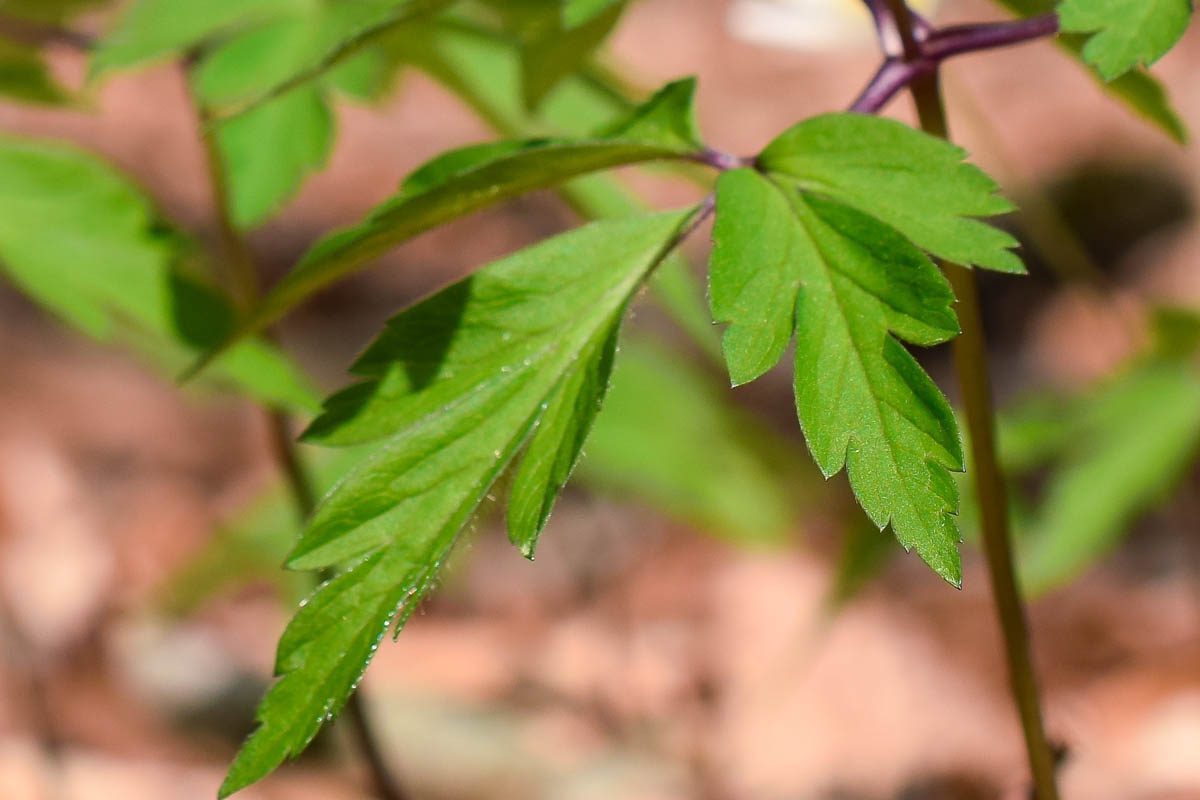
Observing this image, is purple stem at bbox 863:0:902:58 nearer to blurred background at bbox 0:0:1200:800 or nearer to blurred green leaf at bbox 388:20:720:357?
blurred green leaf at bbox 388:20:720:357

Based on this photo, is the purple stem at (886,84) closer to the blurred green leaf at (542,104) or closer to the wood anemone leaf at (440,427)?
the wood anemone leaf at (440,427)

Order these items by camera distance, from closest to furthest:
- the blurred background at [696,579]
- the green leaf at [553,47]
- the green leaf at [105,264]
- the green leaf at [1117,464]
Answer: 1. the green leaf at [553,47]
2. the green leaf at [105,264]
3. the green leaf at [1117,464]
4. the blurred background at [696,579]

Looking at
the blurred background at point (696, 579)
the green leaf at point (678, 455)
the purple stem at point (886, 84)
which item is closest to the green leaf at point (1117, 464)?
the blurred background at point (696, 579)

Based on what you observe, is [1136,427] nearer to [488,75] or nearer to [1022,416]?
[1022,416]

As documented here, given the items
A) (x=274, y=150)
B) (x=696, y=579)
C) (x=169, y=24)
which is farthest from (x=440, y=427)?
(x=696, y=579)

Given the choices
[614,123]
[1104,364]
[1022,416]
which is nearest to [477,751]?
[1022,416]
